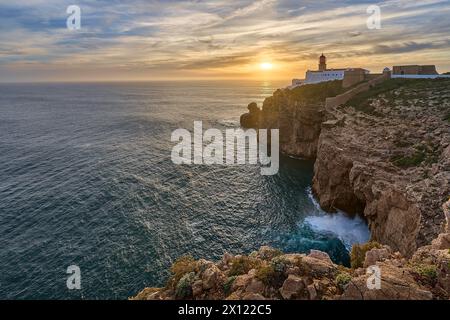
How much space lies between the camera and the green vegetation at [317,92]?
74.8m

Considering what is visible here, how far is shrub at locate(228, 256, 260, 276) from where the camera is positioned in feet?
54.9

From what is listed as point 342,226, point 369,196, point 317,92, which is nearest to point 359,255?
point 369,196

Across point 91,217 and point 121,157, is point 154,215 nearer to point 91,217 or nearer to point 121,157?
point 91,217

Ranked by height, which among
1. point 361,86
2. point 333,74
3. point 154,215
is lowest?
point 154,215

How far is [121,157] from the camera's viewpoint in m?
65.3

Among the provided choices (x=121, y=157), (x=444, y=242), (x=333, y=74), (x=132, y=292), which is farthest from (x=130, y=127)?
(x=444, y=242)

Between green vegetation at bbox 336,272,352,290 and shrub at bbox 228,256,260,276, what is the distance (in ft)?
15.2

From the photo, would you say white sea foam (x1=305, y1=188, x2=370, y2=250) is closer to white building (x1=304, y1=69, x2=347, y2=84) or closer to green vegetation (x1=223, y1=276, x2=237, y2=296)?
green vegetation (x1=223, y1=276, x2=237, y2=296)

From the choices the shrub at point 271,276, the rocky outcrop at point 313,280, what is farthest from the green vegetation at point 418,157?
the shrub at point 271,276

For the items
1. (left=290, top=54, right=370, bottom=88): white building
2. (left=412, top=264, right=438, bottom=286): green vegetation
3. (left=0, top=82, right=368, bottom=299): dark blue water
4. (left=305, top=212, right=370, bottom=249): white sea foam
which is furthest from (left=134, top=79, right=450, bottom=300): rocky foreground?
(left=290, top=54, right=370, bottom=88): white building

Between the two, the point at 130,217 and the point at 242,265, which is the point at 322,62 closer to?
the point at 130,217

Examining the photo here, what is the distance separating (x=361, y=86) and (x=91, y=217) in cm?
6335

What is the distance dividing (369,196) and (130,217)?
32.3 metres

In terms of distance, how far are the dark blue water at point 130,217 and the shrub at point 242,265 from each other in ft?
52.3
